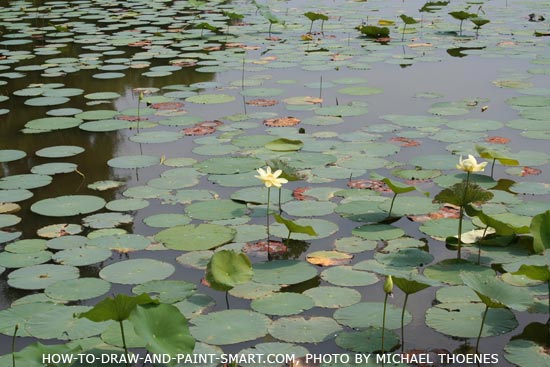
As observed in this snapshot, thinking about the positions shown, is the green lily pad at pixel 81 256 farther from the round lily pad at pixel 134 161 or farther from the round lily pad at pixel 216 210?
the round lily pad at pixel 134 161

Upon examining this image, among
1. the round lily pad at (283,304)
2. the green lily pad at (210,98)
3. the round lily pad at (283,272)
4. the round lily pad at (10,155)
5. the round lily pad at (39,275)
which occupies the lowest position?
the round lily pad at (10,155)

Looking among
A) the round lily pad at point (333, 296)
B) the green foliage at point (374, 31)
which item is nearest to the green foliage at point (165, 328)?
the round lily pad at point (333, 296)

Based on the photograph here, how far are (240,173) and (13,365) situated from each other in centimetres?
196

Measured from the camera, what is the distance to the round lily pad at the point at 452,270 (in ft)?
8.96

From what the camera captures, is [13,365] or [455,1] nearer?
[13,365]

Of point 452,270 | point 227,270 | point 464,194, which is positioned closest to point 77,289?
point 227,270

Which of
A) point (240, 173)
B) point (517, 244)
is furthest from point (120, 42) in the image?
point (517, 244)

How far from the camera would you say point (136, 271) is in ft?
9.45

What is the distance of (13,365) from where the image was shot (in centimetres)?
209

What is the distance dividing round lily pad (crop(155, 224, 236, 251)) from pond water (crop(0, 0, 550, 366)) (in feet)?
0.05

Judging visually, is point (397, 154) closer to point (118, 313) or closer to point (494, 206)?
point (494, 206)

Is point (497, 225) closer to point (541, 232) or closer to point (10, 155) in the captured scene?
point (541, 232)

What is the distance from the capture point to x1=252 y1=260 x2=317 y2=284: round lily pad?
2.77 metres

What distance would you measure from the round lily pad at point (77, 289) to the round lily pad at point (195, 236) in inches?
15.8
